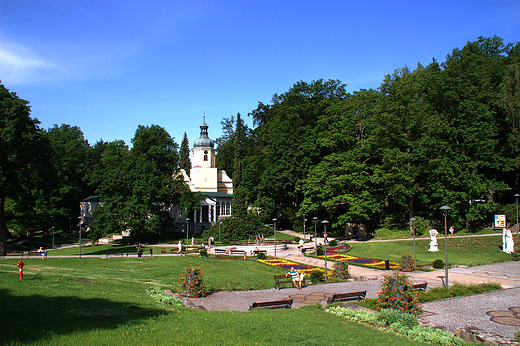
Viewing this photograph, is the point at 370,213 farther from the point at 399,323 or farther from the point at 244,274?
the point at 399,323

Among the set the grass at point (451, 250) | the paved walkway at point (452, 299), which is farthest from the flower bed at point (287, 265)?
the grass at point (451, 250)

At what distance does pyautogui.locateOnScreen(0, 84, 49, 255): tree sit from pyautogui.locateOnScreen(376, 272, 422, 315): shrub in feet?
108

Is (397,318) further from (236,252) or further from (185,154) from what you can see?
(185,154)

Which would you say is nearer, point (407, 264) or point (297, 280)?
point (297, 280)

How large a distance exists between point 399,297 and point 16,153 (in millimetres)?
Result: 33963

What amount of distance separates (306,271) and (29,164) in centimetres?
2670

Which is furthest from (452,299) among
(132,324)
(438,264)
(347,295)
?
(132,324)

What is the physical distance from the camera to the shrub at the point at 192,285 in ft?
57.5

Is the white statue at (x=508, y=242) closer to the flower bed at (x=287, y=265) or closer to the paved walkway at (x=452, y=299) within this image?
the paved walkway at (x=452, y=299)

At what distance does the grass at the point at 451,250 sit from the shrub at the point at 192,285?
16.9 meters

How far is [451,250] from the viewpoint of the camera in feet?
108

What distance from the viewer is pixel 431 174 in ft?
131

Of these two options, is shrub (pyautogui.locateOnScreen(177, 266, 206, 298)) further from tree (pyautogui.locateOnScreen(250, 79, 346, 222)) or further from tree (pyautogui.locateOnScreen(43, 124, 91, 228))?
tree (pyautogui.locateOnScreen(43, 124, 91, 228))

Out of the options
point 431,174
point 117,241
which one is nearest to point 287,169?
point 431,174
